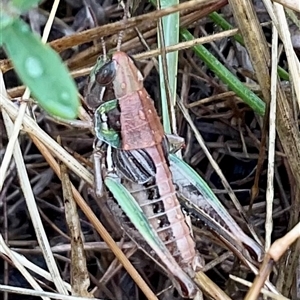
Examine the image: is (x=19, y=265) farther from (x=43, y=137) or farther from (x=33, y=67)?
(x=33, y=67)

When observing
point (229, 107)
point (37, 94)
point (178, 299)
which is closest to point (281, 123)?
point (229, 107)

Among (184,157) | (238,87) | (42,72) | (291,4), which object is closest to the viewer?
(42,72)

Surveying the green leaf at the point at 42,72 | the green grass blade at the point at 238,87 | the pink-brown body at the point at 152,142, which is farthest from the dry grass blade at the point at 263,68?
the green leaf at the point at 42,72

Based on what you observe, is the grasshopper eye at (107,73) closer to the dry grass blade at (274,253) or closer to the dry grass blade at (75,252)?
the dry grass blade at (75,252)

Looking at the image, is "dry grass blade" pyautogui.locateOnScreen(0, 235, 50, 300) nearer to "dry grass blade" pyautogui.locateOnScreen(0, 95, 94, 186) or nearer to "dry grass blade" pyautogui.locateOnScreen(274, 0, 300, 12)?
"dry grass blade" pyautogui.locateOnScreen(0, 95, 94, 186)

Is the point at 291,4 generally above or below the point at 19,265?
above

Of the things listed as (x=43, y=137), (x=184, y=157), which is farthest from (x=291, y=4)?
(x=184, y=157)

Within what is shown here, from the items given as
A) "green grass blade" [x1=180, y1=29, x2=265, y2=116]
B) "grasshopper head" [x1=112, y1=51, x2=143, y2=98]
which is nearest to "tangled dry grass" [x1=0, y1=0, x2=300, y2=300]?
"green grass blade" [x1=180, y1=29, x2=265, y2=116]

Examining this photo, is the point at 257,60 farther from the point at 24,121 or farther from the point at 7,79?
the point at 7,79
